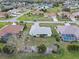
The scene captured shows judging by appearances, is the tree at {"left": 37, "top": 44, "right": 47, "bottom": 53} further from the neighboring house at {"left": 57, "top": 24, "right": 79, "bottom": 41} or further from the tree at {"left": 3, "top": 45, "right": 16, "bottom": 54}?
the neighboring house at {"left": 57, "top": 24, "right": 79, "bottom": 41}

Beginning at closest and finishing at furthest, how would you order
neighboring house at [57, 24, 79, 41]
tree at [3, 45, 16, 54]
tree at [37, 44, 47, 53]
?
tree at [3, 45, 16, 54]
tree at [37, 44, 47, 53]
neighboring house at [57, 24, 79, 41]

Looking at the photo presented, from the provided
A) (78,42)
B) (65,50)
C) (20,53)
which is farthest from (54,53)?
(78,42)

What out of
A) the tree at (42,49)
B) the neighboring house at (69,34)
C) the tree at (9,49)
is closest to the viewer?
the tree at (9,49)

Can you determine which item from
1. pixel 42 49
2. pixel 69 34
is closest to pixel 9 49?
pixel 42 49

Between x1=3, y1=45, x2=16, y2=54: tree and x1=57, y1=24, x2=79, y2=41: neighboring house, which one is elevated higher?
x1=3, y1=45, x2=16, y2=54: tree

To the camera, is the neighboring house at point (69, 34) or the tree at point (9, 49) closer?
the tree at point (9, 49)

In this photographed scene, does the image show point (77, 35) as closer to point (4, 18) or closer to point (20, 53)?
point (20, 53)

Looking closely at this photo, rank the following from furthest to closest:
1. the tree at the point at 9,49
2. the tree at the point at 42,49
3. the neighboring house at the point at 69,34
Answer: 1. the neighboring house at the point at 69,34
2. the tree at the point at 42,49
3. the tree at the point at 9,49

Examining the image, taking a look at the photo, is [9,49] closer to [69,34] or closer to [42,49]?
[42,49]

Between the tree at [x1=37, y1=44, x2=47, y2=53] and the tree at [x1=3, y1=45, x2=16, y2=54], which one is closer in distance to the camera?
the tree at [x1=3, y1=45, x2=16, y2=54]

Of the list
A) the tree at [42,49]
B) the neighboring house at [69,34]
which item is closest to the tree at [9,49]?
the tree at [42,49]

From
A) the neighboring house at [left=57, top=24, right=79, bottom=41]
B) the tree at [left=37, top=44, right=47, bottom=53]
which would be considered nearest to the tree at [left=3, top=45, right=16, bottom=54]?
the tree at [left=37, top=44, right=47, bottom=53]

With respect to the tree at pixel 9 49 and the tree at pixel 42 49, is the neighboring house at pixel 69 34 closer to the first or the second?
the tree at pixel 42 49
